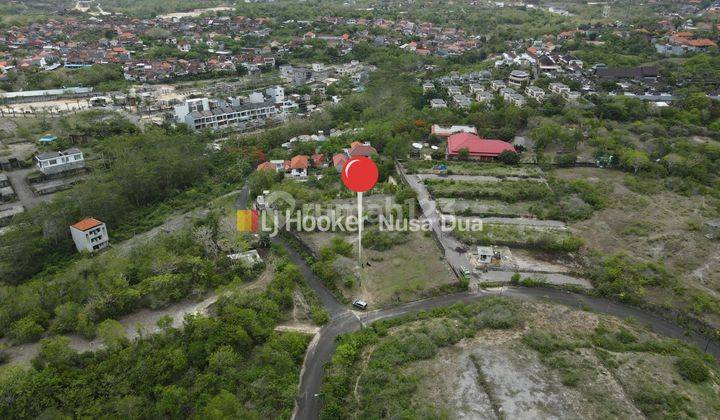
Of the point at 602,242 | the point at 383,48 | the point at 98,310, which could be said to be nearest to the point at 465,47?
the point at 383,48

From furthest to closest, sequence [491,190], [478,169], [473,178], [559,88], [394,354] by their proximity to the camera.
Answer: [559,88] → [478,169] → [473,178] → [491,190] → [394,354]

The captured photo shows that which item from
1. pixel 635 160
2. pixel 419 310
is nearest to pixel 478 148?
pixel 635 160

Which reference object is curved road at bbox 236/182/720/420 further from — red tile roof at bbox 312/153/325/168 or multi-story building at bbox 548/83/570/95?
multi-story building at bbox 548/83/570/95

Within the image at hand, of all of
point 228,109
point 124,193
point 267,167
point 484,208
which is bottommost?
point 484,208

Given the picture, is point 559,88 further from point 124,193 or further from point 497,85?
point 124,193

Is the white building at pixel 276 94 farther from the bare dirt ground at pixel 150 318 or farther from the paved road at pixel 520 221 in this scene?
the bare dirt ground at pixel 150 318
